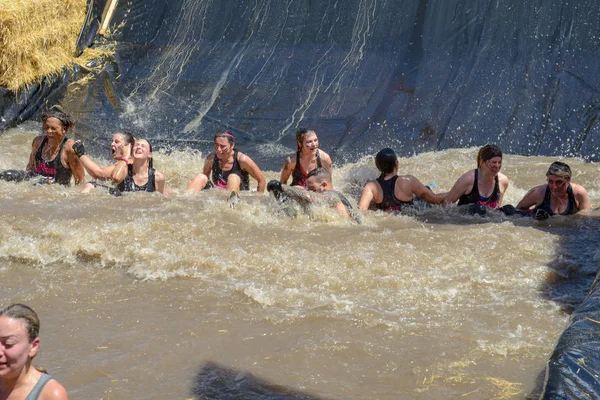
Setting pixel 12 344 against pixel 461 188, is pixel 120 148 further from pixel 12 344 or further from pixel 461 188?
pixel 12 344

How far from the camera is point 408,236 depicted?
238 inches

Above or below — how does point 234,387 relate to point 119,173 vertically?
below

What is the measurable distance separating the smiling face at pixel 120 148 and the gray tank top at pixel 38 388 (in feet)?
14.9

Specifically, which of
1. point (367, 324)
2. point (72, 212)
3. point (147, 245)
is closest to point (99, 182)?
point (72, 212)

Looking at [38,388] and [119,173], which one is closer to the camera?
[38,388]

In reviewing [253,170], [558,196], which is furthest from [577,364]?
[253,170]

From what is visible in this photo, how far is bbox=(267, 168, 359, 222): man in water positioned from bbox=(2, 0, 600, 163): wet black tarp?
296cm

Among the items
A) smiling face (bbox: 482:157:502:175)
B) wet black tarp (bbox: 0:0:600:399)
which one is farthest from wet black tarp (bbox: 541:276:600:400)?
wet black tarp (bbox: 0:0:600:399)

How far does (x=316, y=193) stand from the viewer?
6453 mm

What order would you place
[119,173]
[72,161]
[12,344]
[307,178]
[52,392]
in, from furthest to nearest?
[72,161] < [119,173] < [307,178] < [52,392] < [12,344]

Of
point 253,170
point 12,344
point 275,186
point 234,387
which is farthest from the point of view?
point 253,170

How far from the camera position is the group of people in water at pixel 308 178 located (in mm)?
6633

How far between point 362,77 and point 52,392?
8118 mm

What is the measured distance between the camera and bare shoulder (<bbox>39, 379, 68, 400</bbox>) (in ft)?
9.18
